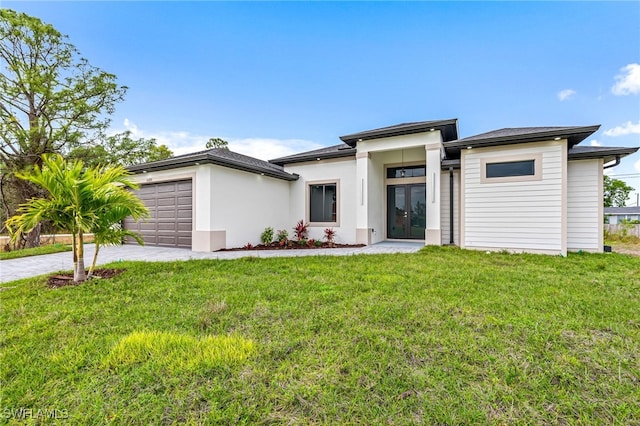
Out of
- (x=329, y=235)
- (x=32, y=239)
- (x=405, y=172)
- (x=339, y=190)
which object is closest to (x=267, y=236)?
(x=329, y=235)

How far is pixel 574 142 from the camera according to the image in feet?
25.2

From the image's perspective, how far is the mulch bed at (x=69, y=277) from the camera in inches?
172

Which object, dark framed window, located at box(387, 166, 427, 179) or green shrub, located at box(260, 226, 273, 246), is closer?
green shrub, located at box(260, 226, 273, 246)

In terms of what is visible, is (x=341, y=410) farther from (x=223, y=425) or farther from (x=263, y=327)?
(x=263, y=327)

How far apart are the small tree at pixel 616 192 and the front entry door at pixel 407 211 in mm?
30531

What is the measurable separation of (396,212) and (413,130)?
3550mm

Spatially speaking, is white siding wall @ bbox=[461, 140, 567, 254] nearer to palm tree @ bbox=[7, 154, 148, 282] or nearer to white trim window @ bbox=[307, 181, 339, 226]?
white trim window @ bbox=[307, 181, 339, 226]

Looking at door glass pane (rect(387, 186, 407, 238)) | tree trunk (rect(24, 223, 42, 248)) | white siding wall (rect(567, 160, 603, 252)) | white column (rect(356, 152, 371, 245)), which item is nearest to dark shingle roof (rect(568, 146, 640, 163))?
white siding wall (rect(567, 160, 603, 252))

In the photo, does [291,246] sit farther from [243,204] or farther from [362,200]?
[362,200]

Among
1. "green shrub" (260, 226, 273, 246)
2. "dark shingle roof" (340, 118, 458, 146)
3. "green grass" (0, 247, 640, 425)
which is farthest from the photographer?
"green shrub" (260, 226, 273, 246)

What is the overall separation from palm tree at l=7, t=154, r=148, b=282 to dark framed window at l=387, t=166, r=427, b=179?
9053 millimetres

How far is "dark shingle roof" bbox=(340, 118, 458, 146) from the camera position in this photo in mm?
8359

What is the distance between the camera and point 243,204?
919 cm

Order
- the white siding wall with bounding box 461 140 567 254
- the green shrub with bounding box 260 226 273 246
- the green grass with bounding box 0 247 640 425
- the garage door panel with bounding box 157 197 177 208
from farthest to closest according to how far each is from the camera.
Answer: the green shrub with bounding box 260 226 273 246, the garage door panel with bounding box 157 197 177 208, the white siding wall with bounding box 461 140 567 254, the green grass with bounding box 0 247 640 425
